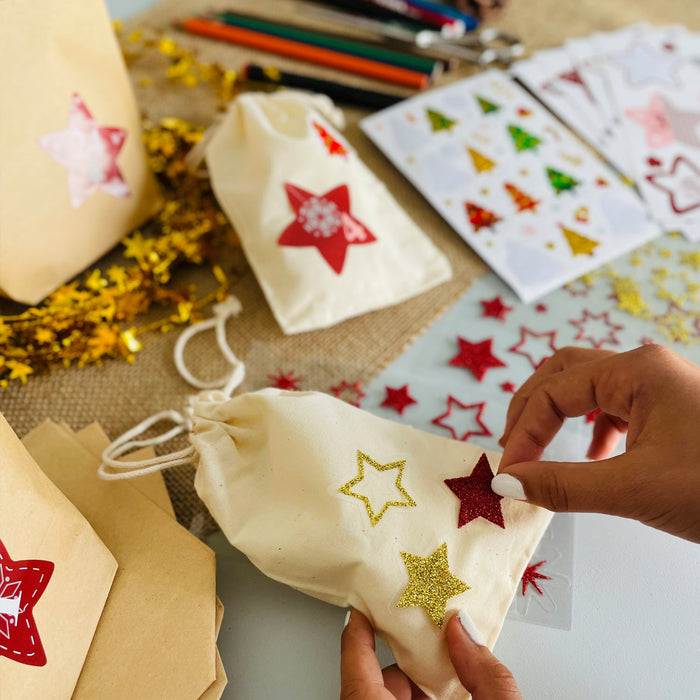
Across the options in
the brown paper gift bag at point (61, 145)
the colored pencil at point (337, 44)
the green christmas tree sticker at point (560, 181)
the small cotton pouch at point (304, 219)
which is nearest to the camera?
the brown paper gift bag at point (61, 145)

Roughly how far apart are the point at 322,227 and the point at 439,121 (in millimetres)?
296

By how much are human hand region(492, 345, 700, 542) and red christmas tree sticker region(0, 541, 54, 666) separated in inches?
12.7

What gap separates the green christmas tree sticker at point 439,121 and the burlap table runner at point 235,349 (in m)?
0.09

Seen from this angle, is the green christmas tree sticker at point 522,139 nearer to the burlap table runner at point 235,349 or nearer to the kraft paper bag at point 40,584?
the burlap table runner at point 235,349

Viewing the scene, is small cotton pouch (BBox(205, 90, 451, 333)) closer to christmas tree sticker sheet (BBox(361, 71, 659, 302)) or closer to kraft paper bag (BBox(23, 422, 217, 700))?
christmas tree sticker sheet (BBox(361, 71, 659, 302))

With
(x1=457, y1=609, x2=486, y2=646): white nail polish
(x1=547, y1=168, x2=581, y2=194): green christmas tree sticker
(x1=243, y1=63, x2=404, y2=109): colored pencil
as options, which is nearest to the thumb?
(x1=457, y1=609, x2=486, y2=646): white nail polish

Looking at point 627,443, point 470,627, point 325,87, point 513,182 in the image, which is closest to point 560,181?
point 513,182

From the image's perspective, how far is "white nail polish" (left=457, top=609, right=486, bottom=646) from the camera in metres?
0.40

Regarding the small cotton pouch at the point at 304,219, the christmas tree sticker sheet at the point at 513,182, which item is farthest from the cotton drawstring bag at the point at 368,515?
the christmas tree sticker sheet at the point at 513,182

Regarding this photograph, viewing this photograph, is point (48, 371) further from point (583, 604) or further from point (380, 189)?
point (583, 604)

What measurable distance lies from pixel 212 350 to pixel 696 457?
1.45ft

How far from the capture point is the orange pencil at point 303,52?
84cm

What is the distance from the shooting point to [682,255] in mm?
719

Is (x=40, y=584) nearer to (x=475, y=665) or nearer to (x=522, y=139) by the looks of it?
(x=475, y=665)
